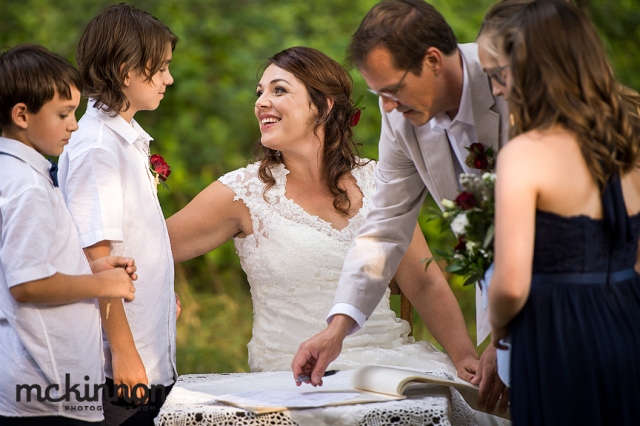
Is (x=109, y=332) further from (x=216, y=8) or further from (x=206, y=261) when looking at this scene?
(x=216, y=8)

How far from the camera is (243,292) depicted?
764cm

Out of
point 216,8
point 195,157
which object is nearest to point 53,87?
point 195,157

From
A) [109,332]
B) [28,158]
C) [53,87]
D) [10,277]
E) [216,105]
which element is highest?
[216,105]

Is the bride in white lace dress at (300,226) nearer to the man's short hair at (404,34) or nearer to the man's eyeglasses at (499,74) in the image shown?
the man's short hair at (404,34)

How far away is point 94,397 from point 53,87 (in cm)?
97

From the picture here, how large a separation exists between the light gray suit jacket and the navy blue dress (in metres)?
0.63

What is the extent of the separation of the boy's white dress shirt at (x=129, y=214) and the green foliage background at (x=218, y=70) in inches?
155

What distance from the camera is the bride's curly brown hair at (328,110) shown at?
363cm

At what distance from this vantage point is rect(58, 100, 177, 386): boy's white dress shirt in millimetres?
2725

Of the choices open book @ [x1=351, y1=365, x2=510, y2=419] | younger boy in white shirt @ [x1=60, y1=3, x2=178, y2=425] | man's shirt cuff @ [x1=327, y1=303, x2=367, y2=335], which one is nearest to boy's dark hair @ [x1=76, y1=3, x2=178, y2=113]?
younger boy in white shirt @ [x1=60, y1=3, x2=178, y2=425]

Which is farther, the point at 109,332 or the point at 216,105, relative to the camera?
the point at 216,105

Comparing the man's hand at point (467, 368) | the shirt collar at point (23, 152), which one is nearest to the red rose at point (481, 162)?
the man's hand at point (467, 368)

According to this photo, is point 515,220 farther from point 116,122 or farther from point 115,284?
point 116,122

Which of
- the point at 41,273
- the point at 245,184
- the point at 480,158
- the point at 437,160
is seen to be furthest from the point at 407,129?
the point at 41,273
